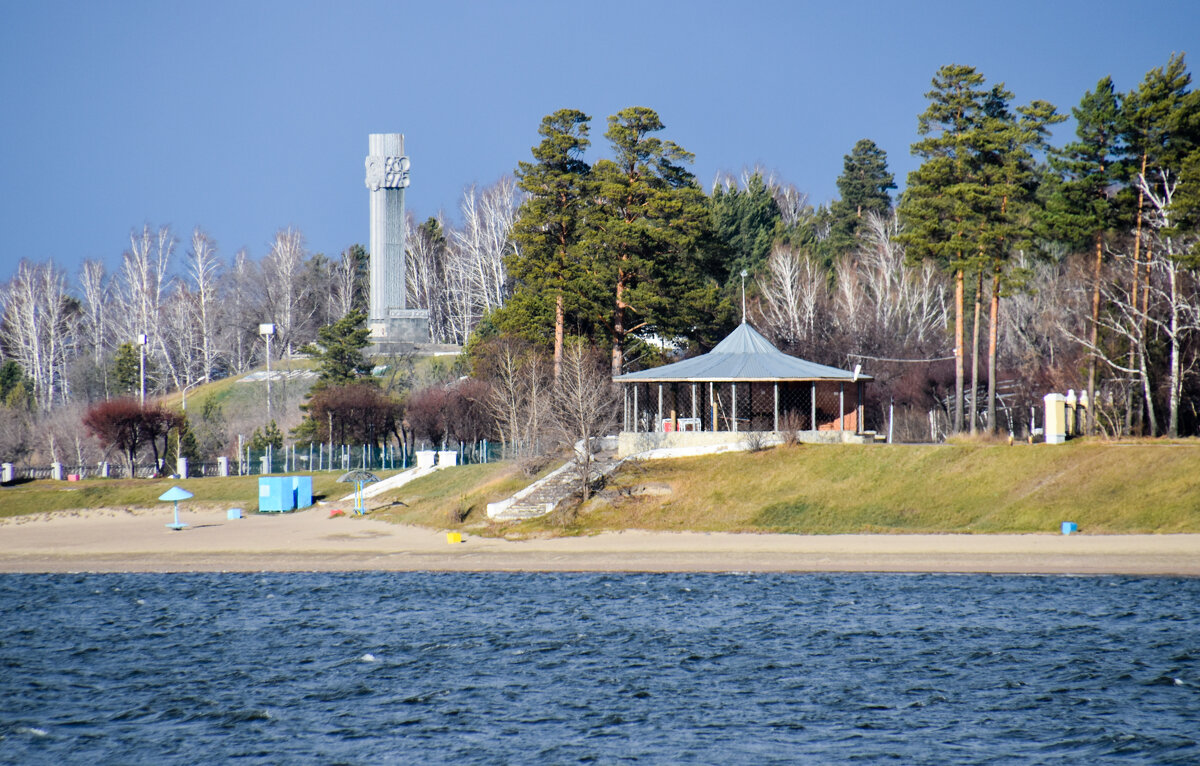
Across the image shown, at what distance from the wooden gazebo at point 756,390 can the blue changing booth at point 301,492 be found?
12.2 m

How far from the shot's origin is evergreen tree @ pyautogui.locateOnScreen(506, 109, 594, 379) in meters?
50.2

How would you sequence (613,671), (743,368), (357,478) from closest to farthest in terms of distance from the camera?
(613,671) < (743,368) < (357,478)

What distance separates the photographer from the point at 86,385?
84750 mm

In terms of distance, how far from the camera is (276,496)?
4128cm

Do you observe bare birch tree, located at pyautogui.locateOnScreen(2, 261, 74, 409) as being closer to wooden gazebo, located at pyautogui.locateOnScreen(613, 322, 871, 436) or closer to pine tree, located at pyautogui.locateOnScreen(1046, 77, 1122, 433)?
wooden gazebo, located at pyautogui.locateOnScreen(613, 322, 871, 436)

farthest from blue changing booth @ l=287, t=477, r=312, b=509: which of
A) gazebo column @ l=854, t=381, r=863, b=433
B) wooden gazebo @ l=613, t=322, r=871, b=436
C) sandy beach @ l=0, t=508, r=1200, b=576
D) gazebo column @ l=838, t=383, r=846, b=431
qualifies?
gazebo column @ l=854, t=381, r=863, b=433

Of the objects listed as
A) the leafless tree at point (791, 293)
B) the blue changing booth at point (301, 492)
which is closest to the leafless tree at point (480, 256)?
the leafless tree at point (791, 293)

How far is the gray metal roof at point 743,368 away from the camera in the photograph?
3850 cm

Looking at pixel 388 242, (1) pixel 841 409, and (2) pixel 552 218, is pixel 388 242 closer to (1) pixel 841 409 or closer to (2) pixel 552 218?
(2) pixel 552 218

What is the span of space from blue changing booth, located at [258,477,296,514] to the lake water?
12690 millimetres

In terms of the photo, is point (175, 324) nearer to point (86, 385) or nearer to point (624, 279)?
point (86, 385)

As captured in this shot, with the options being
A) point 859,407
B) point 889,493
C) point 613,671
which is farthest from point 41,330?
point 613,671

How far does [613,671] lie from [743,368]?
2137 cm

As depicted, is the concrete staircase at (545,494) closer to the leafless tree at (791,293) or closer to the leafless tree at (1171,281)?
the leafless tree at (1171,281)
